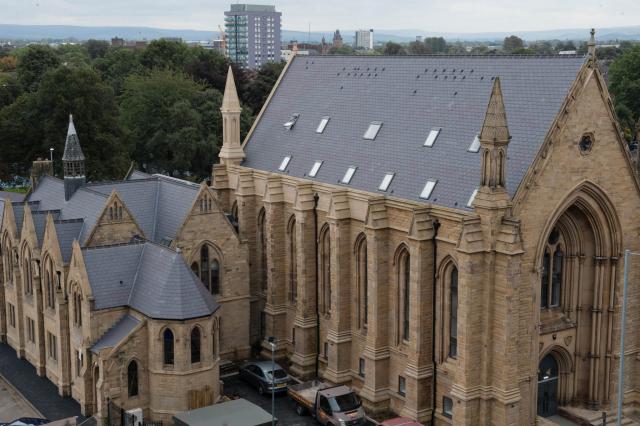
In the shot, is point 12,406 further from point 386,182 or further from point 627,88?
point 627,88

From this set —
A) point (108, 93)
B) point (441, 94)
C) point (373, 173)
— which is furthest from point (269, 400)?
point (108, 93)

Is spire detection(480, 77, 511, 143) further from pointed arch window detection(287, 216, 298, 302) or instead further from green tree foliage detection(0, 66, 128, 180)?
green tree foliage detection(0, 66, 128, 180)

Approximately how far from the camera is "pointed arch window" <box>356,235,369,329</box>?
4297 cm

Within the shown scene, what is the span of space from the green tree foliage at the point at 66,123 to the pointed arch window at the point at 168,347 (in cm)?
4494

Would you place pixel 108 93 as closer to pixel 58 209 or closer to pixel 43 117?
pixel 43 117

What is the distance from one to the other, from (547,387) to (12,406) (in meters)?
29.3

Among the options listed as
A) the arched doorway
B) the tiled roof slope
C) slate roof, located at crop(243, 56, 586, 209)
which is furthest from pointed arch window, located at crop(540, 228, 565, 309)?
the tiled roof slope

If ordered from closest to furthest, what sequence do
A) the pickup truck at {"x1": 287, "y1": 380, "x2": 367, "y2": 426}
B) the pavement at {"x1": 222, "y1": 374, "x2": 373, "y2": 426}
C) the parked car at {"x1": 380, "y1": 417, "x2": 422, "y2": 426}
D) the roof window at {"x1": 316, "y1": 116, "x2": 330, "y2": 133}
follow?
the parked car at {"x1": 380, "y1": 417, "x2": 422, "y2": 426}
the pickup truck at {"x1": 287, "y1": 380, "x2": 367, "y2": 426}
the pavement at {"x1": 222, "y1": 374, "x2": 373, "y2": 426}
the roof window at {"x1": 316, "y1": 116, "x2": 330, "y2": 133}

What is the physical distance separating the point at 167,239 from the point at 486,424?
21.6 m

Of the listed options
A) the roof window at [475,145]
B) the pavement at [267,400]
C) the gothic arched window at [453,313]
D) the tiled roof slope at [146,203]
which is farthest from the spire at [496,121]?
the tiled roof slope at [146,203]

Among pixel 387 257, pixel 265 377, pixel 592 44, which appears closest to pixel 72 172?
pixel 265 377

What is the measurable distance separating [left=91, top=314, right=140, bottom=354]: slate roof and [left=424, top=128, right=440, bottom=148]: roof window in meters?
18.0

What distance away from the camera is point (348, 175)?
45.4m

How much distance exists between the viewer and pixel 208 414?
→ 37.6 m
